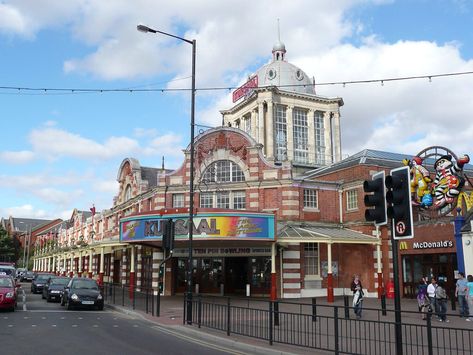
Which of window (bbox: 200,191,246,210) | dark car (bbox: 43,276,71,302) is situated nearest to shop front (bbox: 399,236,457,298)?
window (bbox: 200,191,246,210)

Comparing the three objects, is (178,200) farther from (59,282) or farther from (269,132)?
(269,132)

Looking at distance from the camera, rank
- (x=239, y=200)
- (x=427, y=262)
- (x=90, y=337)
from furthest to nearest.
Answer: (x=239, y=200)
(x=427, y=262)
(x=90, y=337)

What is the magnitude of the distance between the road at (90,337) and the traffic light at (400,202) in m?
4.95

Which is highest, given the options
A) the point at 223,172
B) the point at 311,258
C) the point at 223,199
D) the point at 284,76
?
the point at 284,76

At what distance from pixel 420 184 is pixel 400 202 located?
20549mm

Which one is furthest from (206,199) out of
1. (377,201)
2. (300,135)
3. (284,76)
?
(284,76)

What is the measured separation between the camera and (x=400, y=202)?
9.13m

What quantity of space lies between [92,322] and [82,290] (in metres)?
5.54

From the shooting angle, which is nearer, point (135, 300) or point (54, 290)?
point (135, 300)

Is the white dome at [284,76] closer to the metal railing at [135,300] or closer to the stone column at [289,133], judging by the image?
the stone column at [289,133]

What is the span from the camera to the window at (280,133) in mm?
51106

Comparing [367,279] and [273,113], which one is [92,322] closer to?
[367,279]

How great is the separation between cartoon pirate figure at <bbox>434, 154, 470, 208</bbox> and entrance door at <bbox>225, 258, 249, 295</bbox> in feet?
40.1

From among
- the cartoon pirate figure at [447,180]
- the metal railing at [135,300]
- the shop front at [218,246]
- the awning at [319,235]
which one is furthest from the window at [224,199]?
the cartoon pirate figure at [447,180]
